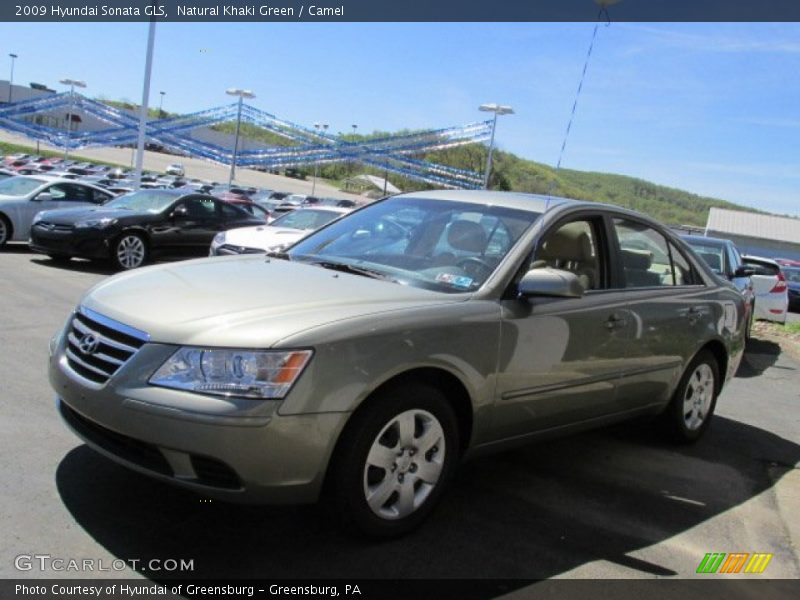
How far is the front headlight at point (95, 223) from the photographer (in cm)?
1144

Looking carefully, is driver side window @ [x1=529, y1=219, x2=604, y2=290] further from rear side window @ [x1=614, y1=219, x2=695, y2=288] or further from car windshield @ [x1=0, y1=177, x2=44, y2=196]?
car windshield @ [x1=0, y1=177, x2=44, y2=196]

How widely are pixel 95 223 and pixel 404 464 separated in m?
9.71

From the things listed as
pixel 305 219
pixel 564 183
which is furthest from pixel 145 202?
pixel 564 183

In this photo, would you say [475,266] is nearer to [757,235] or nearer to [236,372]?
[236,372]

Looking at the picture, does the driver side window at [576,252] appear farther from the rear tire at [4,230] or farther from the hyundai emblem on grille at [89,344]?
the rear tire at [4,230]

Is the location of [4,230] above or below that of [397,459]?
below

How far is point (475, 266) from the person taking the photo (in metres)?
3.91

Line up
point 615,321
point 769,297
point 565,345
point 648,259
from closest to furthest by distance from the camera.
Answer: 1. point 565,345
2. point 615,321
3. point 648,259
4. point 769,297

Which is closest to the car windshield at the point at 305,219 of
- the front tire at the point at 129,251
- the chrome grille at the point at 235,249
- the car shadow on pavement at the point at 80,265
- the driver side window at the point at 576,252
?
the chrome grille at the point at 235,249

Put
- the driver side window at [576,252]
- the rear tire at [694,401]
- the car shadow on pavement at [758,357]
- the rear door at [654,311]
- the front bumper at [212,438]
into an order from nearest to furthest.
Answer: the front bumper at [212,438], the driver side window at [576,252], the rear door at [654,311], the rear tire at [694,401], the car shadow on pavement at [758,357]

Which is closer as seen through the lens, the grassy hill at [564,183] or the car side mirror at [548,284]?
the car side mirror at [548,284]

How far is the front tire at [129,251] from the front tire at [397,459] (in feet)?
31.0

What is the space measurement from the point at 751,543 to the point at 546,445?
149 cm

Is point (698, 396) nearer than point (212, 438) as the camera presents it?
No
